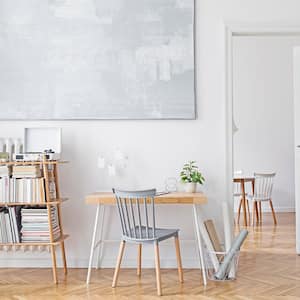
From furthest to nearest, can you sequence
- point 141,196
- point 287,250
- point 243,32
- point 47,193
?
point 287,250
point 243,32
point 47,193
point 141,196

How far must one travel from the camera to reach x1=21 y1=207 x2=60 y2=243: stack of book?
149 inches

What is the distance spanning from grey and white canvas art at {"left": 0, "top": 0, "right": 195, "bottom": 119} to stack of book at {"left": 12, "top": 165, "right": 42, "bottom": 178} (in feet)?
1.88

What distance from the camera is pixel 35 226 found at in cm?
380

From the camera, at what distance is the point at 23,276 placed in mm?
3889

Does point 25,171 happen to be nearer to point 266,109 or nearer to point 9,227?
point 9,227

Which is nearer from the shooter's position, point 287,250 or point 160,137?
point 160,137

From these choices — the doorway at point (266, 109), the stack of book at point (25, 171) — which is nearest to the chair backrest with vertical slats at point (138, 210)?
the stack of book at point (25, 171)

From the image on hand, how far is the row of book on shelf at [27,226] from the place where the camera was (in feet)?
12.4

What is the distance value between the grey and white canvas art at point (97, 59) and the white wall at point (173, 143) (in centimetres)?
11

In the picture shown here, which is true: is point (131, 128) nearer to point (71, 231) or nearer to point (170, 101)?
point (170, 101)

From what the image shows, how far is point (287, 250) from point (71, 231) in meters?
2.23

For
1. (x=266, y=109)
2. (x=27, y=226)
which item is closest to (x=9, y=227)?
(x=27, y=226)

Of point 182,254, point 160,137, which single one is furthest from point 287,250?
point 160,137

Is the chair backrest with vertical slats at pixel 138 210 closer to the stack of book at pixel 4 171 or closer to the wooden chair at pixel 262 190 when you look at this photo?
the stack of book at pixel 4 171
